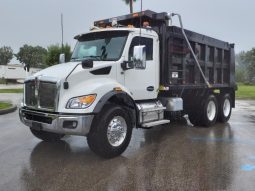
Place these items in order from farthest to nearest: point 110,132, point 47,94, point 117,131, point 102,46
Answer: point 102,46 → point 117,131 → point 110,132 → point 47,94

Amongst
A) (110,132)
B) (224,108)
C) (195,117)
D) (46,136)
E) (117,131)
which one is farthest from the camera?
(224,108)

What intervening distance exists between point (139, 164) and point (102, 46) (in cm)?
284

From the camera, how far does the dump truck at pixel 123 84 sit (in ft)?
19.3

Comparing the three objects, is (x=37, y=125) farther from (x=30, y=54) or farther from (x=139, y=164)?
(x=30, y=54)

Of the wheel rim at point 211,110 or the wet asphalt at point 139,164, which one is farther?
the wheel rim at point 211,110

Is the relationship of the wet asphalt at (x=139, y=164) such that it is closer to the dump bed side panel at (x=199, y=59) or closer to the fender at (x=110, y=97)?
the fender at (x=110, y=97)

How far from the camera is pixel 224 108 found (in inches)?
445

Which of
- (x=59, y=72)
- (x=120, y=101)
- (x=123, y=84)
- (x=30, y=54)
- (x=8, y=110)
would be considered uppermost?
(x=30, y=54)

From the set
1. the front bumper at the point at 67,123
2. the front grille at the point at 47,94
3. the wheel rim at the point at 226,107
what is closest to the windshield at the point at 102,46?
the front grille at the point at 47,94

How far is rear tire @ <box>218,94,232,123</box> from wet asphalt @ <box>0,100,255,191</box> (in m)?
2.18

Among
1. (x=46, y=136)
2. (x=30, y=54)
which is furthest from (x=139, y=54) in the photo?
(x=30, y=54)

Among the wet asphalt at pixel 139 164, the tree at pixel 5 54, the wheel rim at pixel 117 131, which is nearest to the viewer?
the wet asphalt at pixel 139 164

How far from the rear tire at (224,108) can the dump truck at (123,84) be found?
1.63 ft

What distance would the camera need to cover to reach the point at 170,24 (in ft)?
27.2
